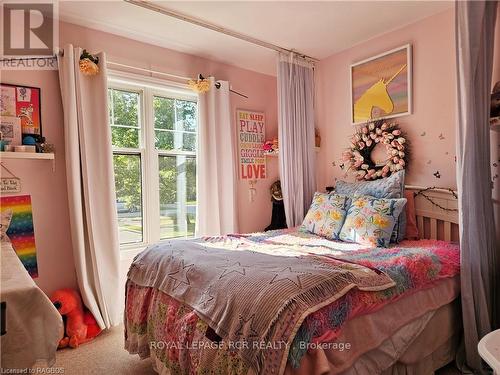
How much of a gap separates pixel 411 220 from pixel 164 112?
7.77 feet

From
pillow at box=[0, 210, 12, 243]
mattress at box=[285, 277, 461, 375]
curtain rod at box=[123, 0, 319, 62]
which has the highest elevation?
curtain rod at box=[123, 0, 319, 62]

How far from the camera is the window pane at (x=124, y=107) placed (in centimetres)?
275

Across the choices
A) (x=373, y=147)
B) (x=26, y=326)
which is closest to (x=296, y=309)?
(x=26, y=326)

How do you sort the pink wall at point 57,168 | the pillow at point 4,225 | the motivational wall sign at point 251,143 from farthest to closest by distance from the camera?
1. the motivational wall sign at point 251,143
2. the pink wall at point 57,168
3. the pillow at point 4,225

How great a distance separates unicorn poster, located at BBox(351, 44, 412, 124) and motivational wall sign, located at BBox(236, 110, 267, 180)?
1017 mm

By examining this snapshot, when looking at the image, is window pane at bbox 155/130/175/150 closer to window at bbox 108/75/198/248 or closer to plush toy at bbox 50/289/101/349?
window at bbox 108/75/198/248

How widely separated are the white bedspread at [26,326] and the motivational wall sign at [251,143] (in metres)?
2.48

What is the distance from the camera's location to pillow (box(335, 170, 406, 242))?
2236 millimetres

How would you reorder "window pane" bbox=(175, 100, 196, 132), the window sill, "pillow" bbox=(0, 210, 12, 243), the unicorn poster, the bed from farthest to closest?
1. "window pane" bbox=(175, 100, 196, 132)
2. the window sill
3. the unicorn poster
4. "pillow" bbox=(0, 210, 12, 243)
5. the bed

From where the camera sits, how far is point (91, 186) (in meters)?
2.45

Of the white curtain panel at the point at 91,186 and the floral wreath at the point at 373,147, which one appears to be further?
the floral wreath at the point at 373,147

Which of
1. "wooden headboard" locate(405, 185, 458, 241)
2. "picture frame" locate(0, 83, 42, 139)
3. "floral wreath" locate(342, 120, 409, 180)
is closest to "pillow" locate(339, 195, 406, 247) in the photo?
"wooden headboard" locate(405, 185, 458, 241)

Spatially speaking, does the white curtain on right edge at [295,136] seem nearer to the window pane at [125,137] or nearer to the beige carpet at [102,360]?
the window pane at [125,137]

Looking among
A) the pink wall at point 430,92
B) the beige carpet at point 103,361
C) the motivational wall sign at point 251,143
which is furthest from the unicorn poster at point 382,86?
the beige carpet at point 103,361
